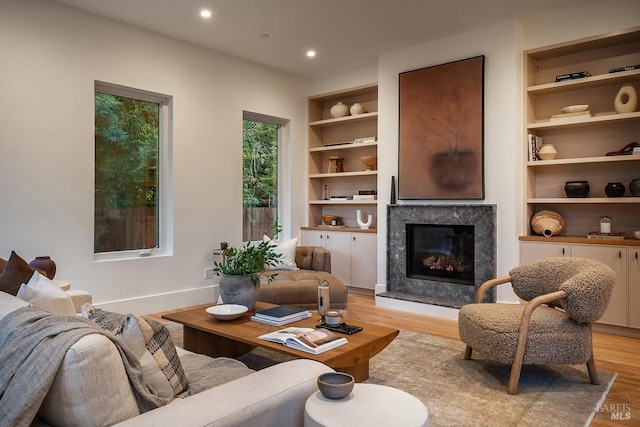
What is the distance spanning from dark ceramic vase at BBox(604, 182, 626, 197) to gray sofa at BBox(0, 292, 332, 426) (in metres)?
3.79

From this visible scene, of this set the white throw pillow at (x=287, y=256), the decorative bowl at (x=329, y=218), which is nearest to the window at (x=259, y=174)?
the decorative bowl at (x=329, y=218)

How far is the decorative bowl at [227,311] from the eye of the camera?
2.77 m

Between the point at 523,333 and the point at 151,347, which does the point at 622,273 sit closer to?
the point at 523,333

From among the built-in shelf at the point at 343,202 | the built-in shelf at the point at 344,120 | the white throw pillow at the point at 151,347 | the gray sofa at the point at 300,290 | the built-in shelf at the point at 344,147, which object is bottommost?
the gray sofa at the point at 300,290

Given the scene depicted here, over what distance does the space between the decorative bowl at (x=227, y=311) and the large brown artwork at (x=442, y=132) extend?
2676 mm

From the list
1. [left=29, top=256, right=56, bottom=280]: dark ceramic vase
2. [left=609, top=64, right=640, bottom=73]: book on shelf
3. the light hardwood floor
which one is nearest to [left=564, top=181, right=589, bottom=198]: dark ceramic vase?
[left=609, top=64, right=640, bottom=73]: book on shelf

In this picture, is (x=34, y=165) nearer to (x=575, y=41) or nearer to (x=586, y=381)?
(x=586, y=381)

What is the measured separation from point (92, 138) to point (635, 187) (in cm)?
481

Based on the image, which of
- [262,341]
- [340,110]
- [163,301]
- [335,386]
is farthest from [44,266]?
[340,110]

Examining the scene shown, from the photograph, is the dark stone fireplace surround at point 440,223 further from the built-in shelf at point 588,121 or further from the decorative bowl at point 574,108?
the decorative bowl at point 574,108

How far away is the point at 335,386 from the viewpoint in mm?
1346

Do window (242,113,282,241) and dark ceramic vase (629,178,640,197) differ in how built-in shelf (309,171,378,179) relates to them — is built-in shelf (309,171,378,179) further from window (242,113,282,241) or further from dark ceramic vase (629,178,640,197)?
dark ceramic vase (629,178,640,197)

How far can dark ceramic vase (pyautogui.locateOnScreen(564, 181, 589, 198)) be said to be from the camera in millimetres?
4156

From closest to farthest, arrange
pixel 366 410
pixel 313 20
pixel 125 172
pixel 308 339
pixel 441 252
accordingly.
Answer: pixel 366 410 < pixel 308 339 < pixel 313 20 < pixel 125 172 < pixel 441 252
